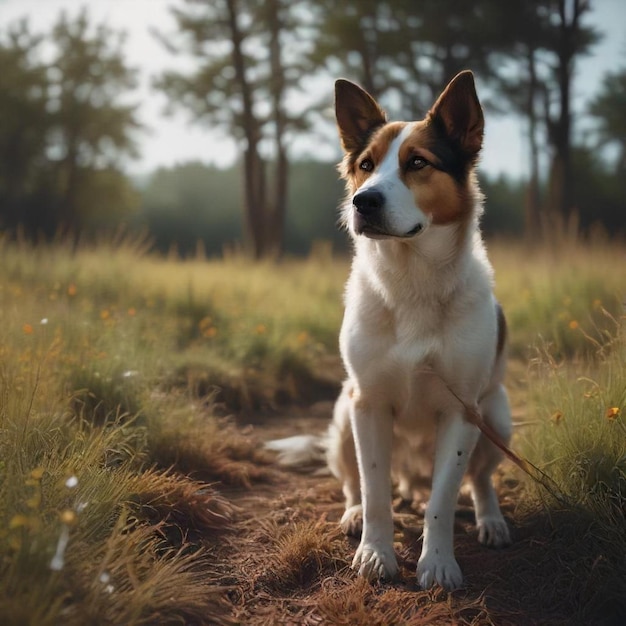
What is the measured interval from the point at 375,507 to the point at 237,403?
2809 mm

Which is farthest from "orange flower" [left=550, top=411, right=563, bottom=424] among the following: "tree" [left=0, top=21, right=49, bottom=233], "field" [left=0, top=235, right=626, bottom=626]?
"tree" [left=0, top=21, right=49, bottom=233]

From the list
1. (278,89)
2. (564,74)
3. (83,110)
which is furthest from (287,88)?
(83,110)

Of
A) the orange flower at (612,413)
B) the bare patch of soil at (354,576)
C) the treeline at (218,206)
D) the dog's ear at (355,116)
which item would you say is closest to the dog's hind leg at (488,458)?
the bare patch of soil at (354,576)

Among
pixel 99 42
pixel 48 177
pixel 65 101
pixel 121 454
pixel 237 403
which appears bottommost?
pixel 237 403

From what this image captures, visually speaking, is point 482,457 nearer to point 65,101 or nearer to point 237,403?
point 237,403

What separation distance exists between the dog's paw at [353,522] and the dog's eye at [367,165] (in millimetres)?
1683

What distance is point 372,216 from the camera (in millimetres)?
2635

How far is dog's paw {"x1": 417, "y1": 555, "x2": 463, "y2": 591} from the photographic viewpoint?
8.48 ft

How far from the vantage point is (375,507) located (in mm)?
2809

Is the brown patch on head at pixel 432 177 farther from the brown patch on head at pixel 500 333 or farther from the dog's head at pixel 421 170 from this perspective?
the brown patch on head at pixel 500 333

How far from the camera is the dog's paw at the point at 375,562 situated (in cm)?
266

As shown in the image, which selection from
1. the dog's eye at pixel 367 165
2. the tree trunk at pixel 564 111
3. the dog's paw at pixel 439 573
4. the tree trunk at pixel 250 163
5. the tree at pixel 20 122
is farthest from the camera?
the tree at pixel 20 122

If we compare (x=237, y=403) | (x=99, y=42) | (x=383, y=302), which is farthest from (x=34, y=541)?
(x=99, y=42)

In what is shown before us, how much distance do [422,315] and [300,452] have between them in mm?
1926
